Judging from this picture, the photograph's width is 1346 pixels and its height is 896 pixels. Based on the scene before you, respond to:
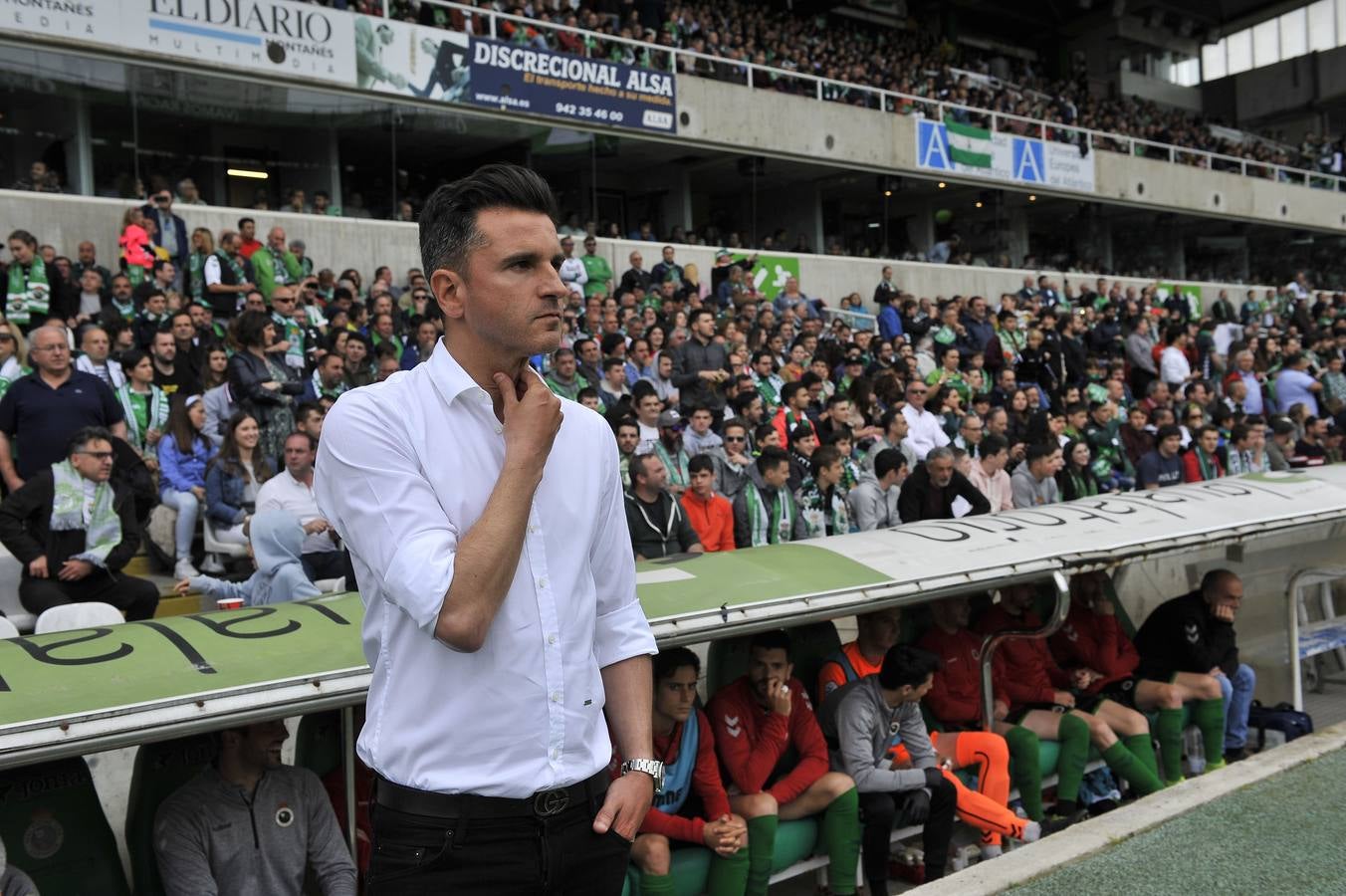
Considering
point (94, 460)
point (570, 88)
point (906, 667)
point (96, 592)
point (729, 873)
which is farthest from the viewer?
point (570, 88)

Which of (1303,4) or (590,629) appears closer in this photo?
(590,629)

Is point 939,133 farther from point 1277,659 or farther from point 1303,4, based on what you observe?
point 1303,4

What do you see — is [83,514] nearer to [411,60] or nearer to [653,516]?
[653,516]

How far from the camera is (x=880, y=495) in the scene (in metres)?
9.19

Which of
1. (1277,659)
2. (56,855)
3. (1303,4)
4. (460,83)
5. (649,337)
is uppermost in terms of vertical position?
(1303,4)

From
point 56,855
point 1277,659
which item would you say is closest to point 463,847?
point 56,855

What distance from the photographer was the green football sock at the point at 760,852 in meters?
5.04

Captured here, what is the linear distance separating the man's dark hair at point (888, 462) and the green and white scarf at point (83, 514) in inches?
219

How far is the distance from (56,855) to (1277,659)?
26.7 feet

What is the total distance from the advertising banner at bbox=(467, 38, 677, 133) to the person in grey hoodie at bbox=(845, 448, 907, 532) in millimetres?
10686

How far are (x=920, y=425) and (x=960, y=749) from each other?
5435mm

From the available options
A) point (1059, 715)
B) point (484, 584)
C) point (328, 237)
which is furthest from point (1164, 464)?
point (484, 584)

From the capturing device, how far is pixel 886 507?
9172mm

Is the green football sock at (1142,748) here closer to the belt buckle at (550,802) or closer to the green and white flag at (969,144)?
the belt buckle at (550,802)
